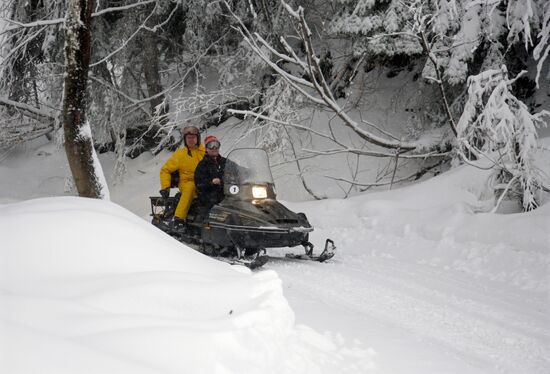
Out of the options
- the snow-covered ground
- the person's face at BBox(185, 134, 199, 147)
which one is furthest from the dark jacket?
the snow-covered ground

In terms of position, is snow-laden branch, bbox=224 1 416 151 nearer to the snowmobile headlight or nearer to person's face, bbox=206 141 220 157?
person's face, bbox=206 141 220 157

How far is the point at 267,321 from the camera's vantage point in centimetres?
296

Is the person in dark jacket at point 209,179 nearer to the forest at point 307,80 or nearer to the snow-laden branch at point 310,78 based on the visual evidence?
the forest at point 307,80

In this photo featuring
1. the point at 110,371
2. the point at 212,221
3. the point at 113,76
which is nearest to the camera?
the point at 110,371

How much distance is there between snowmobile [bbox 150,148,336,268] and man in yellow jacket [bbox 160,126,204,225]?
15cm

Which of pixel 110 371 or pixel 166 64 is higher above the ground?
pixel 166 64

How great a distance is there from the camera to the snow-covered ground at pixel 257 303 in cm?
220

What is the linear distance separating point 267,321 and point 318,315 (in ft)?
3.74

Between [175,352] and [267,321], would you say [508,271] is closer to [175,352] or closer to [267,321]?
[267,321]

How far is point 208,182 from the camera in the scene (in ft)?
21.9

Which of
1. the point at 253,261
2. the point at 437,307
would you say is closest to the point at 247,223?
the point at 253,261

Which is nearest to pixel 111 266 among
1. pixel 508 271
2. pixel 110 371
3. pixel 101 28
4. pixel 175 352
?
pixel 175 352

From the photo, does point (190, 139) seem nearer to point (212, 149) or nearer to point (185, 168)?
point (185, 168)

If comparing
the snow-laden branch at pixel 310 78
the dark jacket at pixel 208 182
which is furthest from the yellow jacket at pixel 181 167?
the snow-laden branch at pixel 310 78
